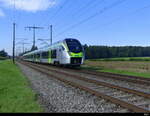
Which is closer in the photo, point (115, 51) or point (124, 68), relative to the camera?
point (124, 68)

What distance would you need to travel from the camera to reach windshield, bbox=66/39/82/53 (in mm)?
21297

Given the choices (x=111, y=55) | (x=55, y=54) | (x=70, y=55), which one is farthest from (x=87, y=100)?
(x=111, y=55)

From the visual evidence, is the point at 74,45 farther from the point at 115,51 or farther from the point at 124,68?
the point at 115,51

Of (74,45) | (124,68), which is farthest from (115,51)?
(74,45)

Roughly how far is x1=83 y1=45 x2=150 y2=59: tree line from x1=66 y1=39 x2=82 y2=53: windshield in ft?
301

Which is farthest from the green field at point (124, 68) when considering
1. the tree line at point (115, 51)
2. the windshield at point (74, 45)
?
the tree line at point (115, 51)

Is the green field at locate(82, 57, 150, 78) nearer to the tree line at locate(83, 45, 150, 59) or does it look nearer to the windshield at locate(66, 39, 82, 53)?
the windshield at locate(66, 39, 82, 53)

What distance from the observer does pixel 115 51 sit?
414ft

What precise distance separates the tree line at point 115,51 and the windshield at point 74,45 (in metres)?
91.6

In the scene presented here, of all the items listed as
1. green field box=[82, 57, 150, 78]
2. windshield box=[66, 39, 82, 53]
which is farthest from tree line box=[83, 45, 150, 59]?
windshield box=[66, 39, 82, 53]

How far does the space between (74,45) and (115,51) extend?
354ft

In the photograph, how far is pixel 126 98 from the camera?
7285 mm

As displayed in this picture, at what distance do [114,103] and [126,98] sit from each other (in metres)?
1.09

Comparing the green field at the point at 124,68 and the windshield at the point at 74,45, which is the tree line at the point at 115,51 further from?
the windshield at the point at 74,45
